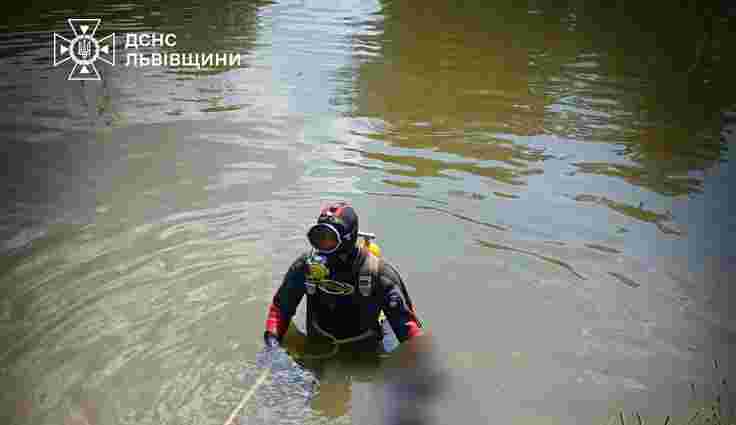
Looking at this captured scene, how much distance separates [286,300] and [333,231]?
83 cm

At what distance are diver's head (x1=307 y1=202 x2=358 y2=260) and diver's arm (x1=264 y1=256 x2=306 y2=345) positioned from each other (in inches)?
14.4

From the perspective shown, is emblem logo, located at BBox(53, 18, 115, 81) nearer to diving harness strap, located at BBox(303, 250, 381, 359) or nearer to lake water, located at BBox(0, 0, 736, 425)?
lake water, located at BBox(0, 0, 736, 425)

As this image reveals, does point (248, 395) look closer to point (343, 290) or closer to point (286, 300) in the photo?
point (286, 300)

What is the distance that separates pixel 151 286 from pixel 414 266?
2652 millimetres

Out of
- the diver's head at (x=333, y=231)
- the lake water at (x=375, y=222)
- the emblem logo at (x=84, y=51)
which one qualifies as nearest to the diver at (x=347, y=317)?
the diver's head at (x=333, y=231)

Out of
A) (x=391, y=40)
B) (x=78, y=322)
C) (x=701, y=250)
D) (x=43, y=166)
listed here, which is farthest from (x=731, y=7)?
(x=78, y=322)

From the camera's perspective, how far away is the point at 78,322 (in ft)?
19.2

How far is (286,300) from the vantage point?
5.20m

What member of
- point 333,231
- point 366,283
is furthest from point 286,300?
point 333,231

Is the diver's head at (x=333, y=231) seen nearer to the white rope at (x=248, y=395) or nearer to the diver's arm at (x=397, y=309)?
the diver's arm at (x=397, y=309)

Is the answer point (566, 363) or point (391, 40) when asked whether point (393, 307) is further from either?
point (391, 40)

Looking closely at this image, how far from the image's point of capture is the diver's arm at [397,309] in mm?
5035

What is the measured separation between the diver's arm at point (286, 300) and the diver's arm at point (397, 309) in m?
0.63

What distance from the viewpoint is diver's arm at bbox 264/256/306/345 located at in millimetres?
5152
